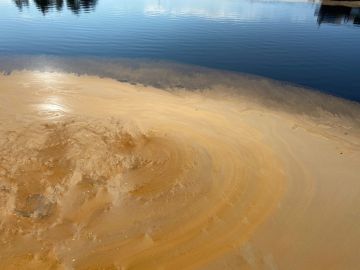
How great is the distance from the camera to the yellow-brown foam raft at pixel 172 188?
6.76m

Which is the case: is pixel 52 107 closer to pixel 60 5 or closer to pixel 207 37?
pixel 207 37

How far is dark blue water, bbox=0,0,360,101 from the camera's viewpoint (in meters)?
21.3

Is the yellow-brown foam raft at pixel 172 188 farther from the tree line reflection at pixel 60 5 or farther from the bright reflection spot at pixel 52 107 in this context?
the tree line reflection at pixel 60 5

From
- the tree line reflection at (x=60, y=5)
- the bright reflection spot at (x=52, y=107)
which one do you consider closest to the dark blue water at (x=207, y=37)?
the tree line reflection at (x=60, y=5)

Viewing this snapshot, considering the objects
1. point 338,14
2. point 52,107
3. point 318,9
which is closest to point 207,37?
point 52,107

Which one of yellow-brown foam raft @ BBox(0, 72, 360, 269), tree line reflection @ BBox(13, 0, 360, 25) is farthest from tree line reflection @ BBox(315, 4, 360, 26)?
yellow-brown foam raft @ BBox(0, 72, 360, 269)

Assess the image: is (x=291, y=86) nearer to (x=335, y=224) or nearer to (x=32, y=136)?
(x=335, y=224)

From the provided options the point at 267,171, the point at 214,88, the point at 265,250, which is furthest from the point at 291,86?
the point at 265,250

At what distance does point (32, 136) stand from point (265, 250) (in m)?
7.93

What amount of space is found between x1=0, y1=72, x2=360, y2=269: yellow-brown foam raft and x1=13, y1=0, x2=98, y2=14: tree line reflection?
1333 inches

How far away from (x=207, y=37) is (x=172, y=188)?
75.0 ft

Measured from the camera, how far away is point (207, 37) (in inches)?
1126

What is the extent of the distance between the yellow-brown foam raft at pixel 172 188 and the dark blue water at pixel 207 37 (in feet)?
29.4

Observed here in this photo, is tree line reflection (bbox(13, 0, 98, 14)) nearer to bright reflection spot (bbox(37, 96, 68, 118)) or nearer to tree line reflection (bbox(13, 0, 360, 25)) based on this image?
tree line reflection (bbox(13, 0, 360, 25))
